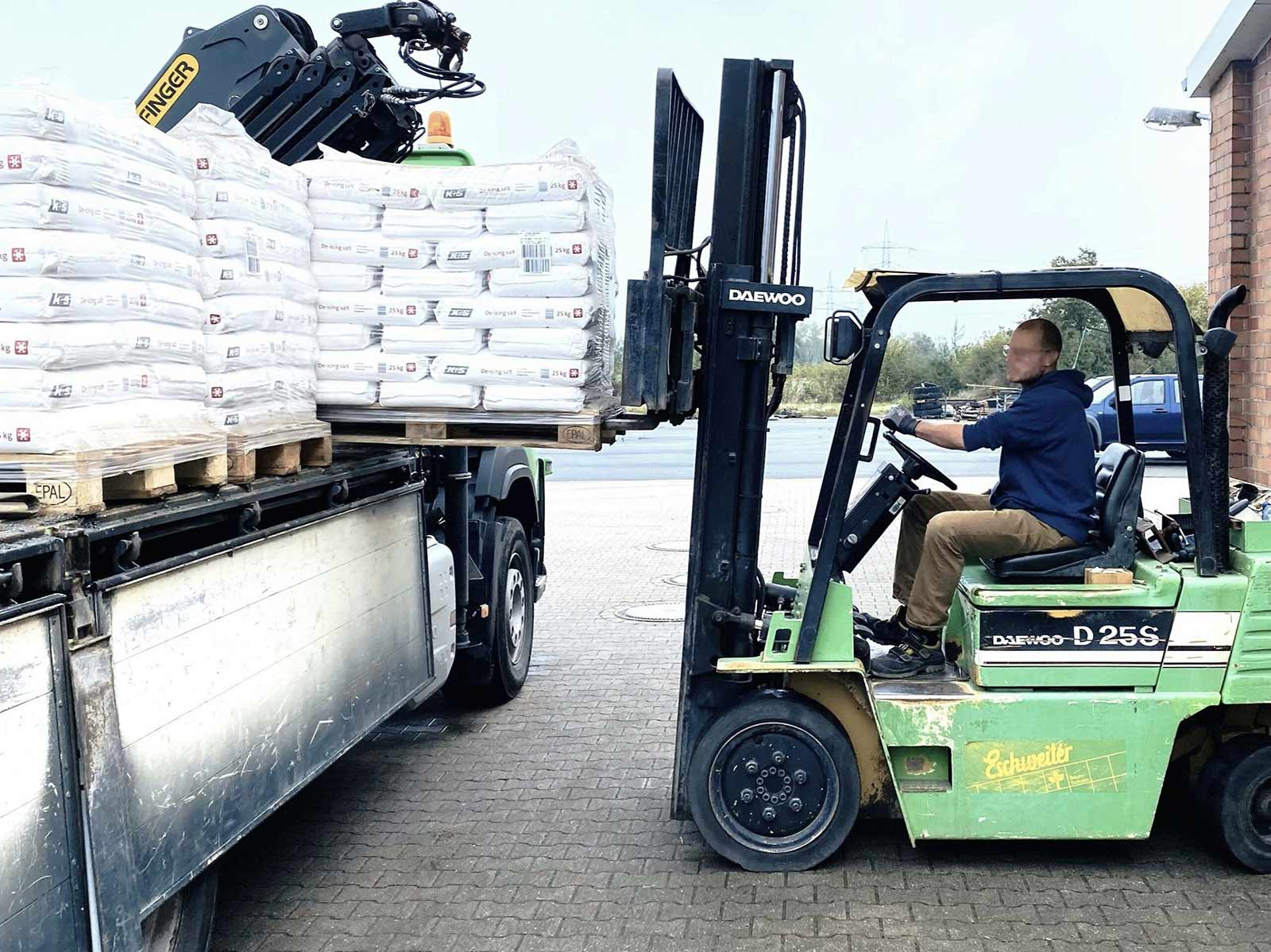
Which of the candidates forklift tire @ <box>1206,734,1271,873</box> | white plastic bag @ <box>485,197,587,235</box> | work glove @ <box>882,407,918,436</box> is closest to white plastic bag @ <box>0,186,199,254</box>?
white plastic bag @ <box>485,197,587,235</box>

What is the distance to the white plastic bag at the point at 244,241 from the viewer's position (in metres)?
4.34

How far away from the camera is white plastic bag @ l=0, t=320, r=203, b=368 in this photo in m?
3.53

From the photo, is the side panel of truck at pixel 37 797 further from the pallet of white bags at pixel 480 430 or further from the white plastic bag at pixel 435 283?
the white plastic bag at pixel 435 283

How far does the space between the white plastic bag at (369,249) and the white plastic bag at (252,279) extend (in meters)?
0.15

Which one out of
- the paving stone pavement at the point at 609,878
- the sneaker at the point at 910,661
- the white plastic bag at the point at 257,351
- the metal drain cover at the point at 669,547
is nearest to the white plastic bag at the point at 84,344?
the white plastic bag at the point at 257,351

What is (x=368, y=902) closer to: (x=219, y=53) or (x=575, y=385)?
(x=575, y=385)

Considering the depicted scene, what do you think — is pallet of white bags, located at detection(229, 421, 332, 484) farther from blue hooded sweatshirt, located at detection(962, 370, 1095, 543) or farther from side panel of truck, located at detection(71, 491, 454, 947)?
blue hooded sweatshirt, located at detection(962, 370, 1095, 543)

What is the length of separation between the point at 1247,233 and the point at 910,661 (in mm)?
7292

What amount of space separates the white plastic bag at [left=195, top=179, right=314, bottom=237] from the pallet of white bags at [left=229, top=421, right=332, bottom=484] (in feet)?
2.55

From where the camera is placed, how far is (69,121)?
3.57 metres

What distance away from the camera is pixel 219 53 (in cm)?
650

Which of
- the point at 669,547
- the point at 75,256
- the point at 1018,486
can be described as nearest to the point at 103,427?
the point at 75,256

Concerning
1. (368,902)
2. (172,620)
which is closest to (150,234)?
(172,620)

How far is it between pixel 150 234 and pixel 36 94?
0.55 metres
